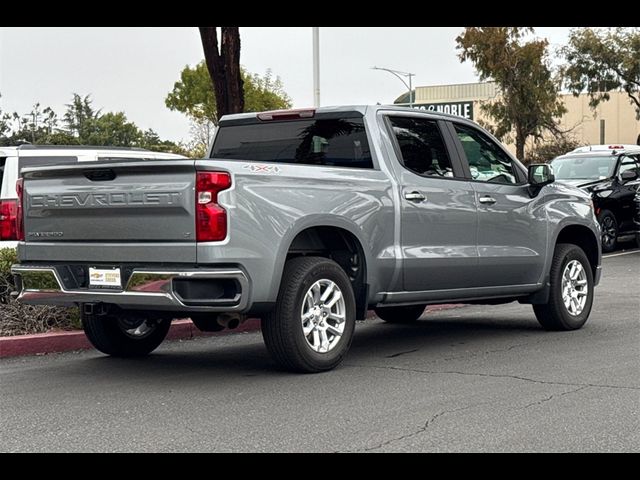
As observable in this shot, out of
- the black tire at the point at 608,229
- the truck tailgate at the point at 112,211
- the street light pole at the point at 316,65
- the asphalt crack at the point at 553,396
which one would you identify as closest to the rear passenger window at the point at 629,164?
the black tire at the point at 608,229

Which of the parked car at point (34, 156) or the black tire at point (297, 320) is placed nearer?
the black tire at point (297, 320)

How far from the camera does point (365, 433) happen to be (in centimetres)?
593

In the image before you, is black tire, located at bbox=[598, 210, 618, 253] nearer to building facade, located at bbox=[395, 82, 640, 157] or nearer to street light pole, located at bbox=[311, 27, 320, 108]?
street light pole, located at bbox=[311, 27, 320, 108]

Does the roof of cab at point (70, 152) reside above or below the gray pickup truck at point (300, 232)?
above

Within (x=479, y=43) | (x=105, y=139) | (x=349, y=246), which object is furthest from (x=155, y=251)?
(x=105, y=139)

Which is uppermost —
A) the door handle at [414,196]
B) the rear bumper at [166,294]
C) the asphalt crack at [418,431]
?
the door handle at [414,196]

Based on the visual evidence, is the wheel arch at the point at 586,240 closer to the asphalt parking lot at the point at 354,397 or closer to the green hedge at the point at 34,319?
the asphalt parking lot at the point at 354,397

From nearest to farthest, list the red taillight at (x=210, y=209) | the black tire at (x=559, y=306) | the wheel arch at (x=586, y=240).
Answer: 1. the red taillight at (x=210, y=209)
2. the black tire at (x=559, y=306)
3. the wheel arch at (x=586, y=240)

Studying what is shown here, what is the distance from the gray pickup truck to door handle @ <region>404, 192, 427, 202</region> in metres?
0.04

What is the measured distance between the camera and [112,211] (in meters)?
7.53

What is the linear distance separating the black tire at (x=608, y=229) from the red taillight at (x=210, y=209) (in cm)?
1364

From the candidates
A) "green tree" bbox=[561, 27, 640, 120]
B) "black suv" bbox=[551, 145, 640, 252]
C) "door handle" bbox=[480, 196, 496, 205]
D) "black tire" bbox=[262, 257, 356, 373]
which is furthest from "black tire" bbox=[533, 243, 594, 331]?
"green tree" bbox=[561, 27, 640, 120]

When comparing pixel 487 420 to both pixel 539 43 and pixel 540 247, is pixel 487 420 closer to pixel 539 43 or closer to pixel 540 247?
pixel 540 247

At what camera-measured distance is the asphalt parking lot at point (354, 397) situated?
5.80 m
